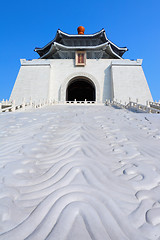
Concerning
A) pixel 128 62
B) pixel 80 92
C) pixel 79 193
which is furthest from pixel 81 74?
pixel 79 193

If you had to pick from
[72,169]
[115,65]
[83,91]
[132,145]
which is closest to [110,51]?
[115,65]

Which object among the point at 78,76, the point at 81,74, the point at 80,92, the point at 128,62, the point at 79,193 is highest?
the point at 128,62

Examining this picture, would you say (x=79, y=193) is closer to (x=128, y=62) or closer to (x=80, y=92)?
(x=128, y=62)

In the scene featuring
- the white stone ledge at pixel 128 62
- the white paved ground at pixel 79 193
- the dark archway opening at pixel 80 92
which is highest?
the white stone ledge at pixel 128 62

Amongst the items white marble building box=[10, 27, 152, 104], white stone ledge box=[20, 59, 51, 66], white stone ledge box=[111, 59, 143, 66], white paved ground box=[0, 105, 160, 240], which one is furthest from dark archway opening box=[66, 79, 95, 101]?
white paved ground box=[0, 105, 160, 240]

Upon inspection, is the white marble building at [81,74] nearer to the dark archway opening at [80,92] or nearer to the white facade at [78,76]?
the white facade at [78,76]

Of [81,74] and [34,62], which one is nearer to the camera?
[81,74]

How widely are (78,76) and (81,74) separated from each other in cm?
48

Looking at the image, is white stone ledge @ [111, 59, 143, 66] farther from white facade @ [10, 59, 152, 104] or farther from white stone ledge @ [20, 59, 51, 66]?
white stone ledge @ [20, 59, 51, 66]

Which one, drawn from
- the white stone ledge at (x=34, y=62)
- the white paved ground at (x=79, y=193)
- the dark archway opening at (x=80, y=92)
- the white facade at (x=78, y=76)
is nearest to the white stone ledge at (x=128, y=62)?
the white facade at (x=78, y=76)

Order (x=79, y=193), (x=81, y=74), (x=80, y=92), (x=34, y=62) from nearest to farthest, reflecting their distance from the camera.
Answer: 1. (x=79, y=193)
2. (x=81, y=74)
3. (x=34, y=62)
4. (x=80, y=92)

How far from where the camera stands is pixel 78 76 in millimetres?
19969

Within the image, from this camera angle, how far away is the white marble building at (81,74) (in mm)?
18469

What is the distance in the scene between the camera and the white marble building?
727 inches
